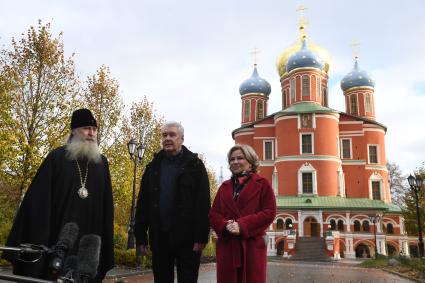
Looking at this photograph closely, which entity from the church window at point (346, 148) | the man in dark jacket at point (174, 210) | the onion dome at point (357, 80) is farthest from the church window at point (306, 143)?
the man in dark jacket at point (174, 210)

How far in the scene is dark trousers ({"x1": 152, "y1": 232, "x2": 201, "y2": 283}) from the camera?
4.70 metres

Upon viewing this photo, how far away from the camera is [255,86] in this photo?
47.4 m

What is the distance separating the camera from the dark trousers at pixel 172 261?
470cm

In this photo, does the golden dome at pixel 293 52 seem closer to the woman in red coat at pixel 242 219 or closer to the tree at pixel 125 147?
the tree at pixel 125 147

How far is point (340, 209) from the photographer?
33438 millimetres

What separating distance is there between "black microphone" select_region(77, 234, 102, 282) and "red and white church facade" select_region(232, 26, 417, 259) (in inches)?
1185

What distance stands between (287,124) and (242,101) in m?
10.9

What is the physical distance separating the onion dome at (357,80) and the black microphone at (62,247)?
145 feet

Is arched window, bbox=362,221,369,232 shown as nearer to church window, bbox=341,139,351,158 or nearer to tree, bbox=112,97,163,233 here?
church window, bbox=341,139,351,158

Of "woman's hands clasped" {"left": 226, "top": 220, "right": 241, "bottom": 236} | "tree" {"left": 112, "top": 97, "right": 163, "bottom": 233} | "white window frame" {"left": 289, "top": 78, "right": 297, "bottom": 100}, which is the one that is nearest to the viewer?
"woman's hands clasped" {"left": 226, "top": 220, "right": 241, "bottom": 236}

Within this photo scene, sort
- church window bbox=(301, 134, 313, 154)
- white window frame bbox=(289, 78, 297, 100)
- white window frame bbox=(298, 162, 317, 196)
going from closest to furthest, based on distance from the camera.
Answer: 1. white window frame bbox=(298, 162, 317, 196)
2. church window bbox=(301, 134, 313, 154)
3. white window frame bbox=(289, 78, 297, 100)

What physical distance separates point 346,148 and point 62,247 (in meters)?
39.6

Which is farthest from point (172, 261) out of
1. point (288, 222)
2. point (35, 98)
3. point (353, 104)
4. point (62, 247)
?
point (353, 104)

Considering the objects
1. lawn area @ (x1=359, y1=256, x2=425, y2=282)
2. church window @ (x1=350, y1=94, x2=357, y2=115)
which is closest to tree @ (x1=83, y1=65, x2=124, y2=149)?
lawn area @ (x1=359, y1=256, x2=425, y2=282)
